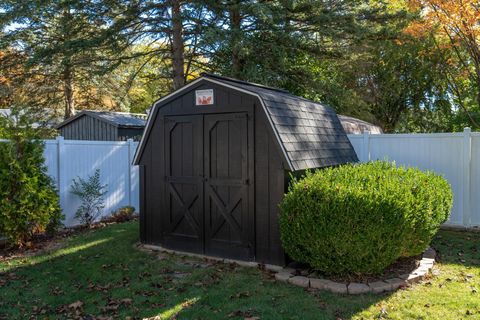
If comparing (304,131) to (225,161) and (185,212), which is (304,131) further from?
→ (185,212)

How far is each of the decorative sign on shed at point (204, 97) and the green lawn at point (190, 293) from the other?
2356 millimetres

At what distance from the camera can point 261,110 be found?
5617 mm

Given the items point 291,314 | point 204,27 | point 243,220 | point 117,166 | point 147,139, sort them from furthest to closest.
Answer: point 204,27 < point 117,166 < point 147,139 < point 243,220 < point 291,314

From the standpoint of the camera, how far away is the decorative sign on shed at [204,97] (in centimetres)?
610

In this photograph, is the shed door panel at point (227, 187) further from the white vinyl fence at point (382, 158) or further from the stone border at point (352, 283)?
the white vinyl fence at point (382, 158)

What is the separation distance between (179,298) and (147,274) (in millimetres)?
1060

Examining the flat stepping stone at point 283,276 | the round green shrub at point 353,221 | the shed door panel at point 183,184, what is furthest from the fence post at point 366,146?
the flat stepping stone at point 283,276

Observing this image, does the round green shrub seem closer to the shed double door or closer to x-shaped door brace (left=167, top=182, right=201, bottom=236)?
the shed double door

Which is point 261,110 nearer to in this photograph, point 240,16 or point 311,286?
point 311,286

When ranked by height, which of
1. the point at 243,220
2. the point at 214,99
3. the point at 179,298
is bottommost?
the point at 179,298

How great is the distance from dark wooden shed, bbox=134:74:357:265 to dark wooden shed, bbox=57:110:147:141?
714cm

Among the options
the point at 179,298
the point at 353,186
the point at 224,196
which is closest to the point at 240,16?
the point at 224,196

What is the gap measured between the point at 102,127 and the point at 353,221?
11236mm

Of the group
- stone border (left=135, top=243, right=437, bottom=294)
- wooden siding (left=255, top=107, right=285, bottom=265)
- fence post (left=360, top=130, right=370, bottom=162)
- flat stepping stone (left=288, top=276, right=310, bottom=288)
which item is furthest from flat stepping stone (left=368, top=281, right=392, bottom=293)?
fence post (left=360, top=130, right=370, bottom=162)
